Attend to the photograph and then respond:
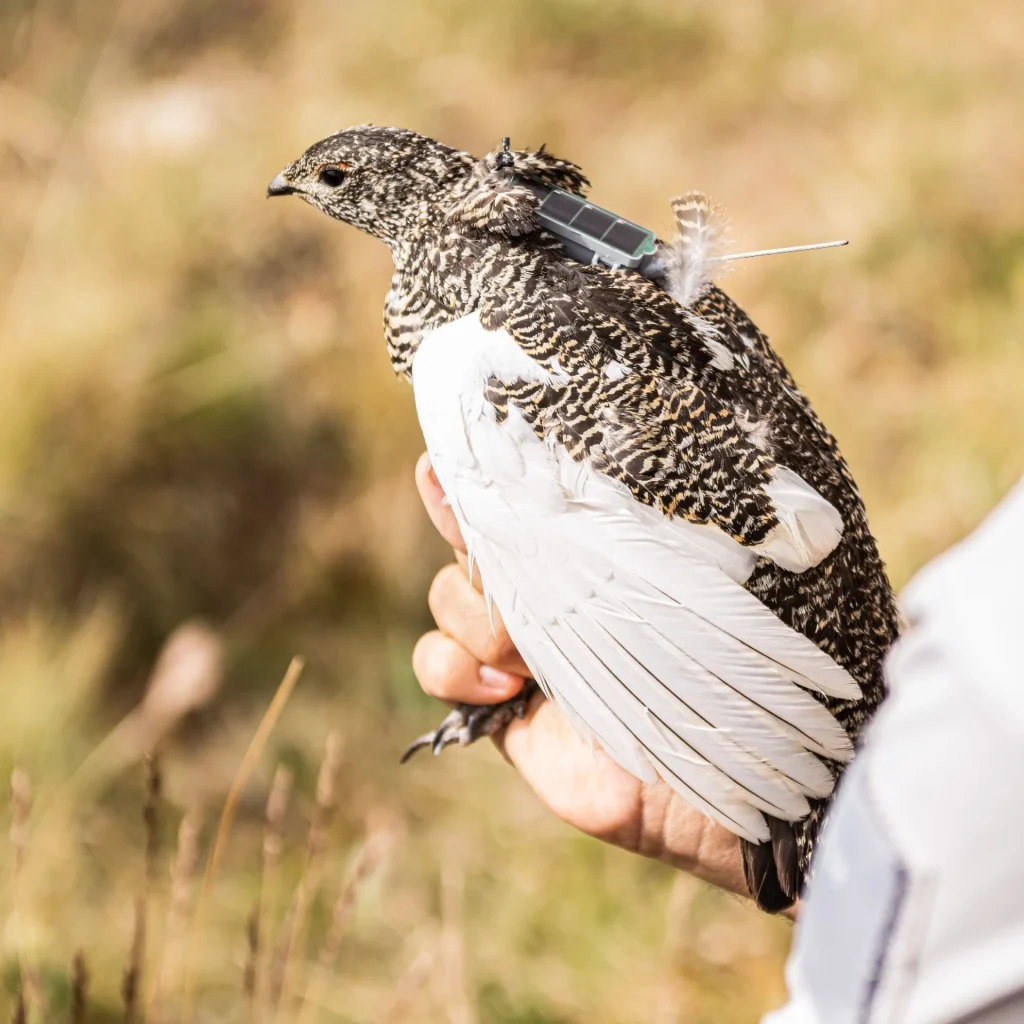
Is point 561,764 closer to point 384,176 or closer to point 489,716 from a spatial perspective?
point 489,716

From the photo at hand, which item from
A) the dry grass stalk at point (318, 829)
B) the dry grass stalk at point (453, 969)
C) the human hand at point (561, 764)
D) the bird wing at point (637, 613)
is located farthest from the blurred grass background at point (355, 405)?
the bird wing at point (637, 613)

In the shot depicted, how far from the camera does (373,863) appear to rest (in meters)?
1.95

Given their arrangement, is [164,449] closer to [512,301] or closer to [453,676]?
[453,676]

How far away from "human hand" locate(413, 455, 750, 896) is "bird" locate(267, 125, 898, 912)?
0.63 feet

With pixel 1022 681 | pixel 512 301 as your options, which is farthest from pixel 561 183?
pixel 1022 681

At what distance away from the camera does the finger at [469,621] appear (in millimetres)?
2170

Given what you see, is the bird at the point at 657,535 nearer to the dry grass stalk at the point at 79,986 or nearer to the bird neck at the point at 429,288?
the bird neck at the point at 429,288

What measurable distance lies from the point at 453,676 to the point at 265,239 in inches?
135

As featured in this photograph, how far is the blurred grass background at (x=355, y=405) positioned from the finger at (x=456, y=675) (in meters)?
0.49

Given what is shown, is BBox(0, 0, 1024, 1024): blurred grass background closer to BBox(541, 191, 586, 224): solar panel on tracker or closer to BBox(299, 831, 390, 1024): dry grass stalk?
BBox(299, 831, 390, 1024): dry grass stalk

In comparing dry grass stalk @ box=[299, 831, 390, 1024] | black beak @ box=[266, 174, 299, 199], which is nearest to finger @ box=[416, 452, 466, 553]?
dry grass stalk @ box=[299, 831, 390, 1024]

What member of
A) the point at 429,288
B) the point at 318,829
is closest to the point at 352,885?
the point at 318,829

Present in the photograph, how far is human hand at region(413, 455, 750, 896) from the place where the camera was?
217 cm

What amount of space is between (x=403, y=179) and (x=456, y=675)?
1063 mm
